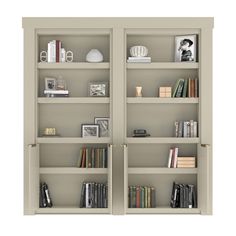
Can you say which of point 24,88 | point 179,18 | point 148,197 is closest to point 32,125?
point 24,88

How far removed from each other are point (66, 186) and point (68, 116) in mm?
835

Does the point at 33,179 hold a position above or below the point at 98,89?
below

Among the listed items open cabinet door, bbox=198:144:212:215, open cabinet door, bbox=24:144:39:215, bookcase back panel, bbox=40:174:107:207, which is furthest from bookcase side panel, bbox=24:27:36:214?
open cabinet door, bbox=198:144:212:215

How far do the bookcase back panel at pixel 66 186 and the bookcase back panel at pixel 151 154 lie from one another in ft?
1.41

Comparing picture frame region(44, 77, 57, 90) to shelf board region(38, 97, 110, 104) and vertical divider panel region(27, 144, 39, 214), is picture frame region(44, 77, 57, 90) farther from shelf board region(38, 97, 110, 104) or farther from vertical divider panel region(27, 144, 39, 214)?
vertical divider panel region(27, 144, 39, 214)

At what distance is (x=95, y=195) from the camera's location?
23.1ft

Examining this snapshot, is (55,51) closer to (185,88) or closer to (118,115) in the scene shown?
(118,115)

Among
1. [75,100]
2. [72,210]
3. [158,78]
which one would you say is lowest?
[72,210]

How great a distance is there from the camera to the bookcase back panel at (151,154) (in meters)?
7.16

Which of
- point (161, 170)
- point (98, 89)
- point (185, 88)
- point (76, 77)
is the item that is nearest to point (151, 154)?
point (161, 170)

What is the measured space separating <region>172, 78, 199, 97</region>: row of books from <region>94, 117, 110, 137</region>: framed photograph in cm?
85

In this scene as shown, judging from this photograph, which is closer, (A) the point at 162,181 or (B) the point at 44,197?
(B) the point at 44,197

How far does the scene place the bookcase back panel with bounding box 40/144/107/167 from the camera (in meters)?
7.16

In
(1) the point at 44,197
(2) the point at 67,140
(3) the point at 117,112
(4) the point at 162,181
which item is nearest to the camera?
(3) the point at 117,112
